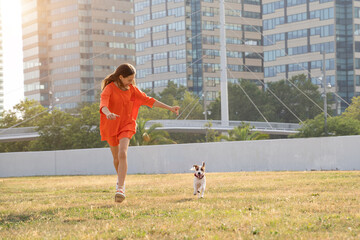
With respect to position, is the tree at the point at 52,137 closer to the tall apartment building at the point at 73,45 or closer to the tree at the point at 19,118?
the tree at the point at 19,118

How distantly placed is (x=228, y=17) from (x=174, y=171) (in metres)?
80.4

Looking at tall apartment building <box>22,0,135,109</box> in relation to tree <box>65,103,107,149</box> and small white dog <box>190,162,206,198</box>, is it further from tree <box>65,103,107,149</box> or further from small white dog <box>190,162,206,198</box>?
small white dog <box>190,162,206,198</box>

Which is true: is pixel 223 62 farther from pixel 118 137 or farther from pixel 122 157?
pixel 122 157

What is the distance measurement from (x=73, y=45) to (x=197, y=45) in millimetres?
30688

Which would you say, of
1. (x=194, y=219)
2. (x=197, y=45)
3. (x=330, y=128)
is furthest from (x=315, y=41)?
(x=194, y=219)

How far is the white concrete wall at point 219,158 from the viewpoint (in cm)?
2161

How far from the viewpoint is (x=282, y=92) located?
74.4 m

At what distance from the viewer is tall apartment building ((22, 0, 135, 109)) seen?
11788 centimetres

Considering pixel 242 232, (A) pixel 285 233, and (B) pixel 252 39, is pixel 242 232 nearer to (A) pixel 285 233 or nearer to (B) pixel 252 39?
(A) pixel 285 233

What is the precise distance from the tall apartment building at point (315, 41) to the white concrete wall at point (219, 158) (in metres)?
53.9

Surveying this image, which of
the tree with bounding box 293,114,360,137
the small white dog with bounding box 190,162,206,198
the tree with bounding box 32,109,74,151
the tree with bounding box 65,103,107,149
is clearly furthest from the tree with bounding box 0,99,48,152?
the small white dog with bounding box 190,162,206,198

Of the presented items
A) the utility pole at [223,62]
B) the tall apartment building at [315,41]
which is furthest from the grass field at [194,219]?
the tall apartment building at [315,41]

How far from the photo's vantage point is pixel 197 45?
3979 inches

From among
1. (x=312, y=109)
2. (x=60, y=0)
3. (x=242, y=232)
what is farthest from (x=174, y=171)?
(x=60, y=0)
